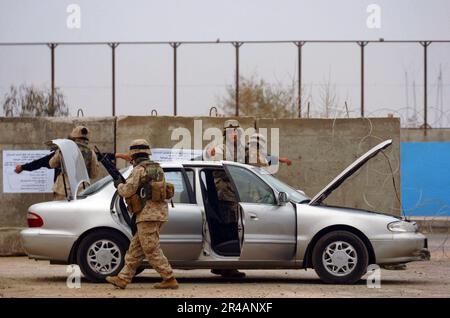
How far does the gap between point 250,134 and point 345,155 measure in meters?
1.72

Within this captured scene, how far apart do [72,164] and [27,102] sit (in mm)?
9466

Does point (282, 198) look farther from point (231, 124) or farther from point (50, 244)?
point (231, 124)

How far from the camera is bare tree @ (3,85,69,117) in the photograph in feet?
80.4

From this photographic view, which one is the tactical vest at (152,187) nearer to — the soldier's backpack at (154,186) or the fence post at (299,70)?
the soldier's backpack at (154,186)

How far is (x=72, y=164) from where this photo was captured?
52.2 feet

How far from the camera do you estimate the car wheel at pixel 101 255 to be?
48.3 feet

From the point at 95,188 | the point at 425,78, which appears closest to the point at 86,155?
the point at 95,188

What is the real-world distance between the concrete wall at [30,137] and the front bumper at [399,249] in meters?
6.82

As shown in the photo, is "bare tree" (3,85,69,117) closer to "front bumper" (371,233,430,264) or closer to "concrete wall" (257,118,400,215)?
"concrete wall" (257,118,400,215)

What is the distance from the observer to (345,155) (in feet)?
68.3

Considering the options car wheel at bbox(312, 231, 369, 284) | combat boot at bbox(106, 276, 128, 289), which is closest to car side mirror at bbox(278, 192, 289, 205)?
car wheel at bbox(312, 231, 369, 284)
